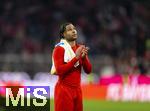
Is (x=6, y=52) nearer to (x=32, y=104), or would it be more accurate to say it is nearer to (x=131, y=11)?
(x=131, y=11)

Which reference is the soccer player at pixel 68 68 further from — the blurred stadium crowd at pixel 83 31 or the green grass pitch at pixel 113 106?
the blurred stadium crowd at pixel 83 31

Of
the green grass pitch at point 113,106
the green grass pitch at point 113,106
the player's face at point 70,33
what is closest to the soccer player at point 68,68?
the player's face at point 70,33

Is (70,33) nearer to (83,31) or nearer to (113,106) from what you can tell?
(113,106)

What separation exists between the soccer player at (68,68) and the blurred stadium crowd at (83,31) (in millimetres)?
15392

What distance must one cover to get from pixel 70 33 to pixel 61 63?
50 cm

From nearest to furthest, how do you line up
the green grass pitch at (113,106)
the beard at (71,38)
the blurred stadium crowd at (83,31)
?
the beard at (71,38)
the green grass pitch at (113,106)
the blurred stadium crowd at (83,31)

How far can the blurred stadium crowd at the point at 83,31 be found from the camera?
26.5 metres

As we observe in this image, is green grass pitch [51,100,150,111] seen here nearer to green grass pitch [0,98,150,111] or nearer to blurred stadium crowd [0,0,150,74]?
green grass pitch [0,98,150,111]

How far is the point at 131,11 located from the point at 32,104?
1683cm

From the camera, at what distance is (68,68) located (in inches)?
395

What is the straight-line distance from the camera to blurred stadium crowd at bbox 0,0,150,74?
87.0ft

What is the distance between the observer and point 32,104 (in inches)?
487

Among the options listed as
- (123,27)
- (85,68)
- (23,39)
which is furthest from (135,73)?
(85,68)

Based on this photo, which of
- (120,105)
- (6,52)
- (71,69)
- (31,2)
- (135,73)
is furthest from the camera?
(31,2)
